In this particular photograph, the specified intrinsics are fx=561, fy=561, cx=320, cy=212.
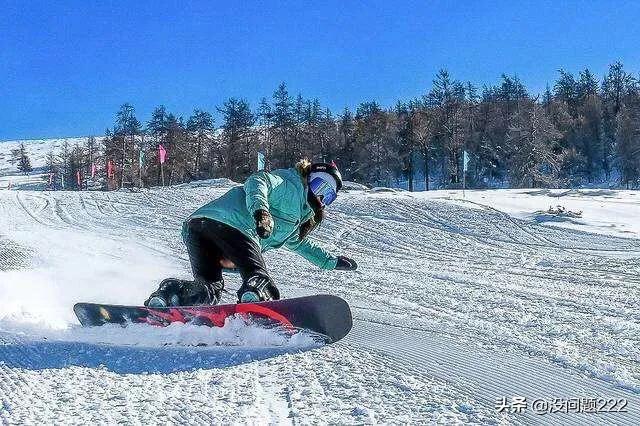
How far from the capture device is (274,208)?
4320 mm

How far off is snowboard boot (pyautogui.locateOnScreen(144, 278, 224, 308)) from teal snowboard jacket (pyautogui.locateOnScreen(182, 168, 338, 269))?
52 cm

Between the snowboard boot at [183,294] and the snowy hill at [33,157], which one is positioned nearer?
the snowboard boot at [183,294]

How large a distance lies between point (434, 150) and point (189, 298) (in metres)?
57.6

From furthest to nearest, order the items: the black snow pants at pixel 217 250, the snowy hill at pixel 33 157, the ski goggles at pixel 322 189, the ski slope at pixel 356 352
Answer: the snowy hill at pixel 33 157 < the ski goggles at pixel 322 189 < the black snow pants at pixel 217 250 < the ski slope at pixel 356 352

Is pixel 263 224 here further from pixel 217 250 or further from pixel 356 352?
pixel 356 352

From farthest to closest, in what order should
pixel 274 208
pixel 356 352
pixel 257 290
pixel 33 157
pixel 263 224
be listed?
pixel 33 157 → pixel 274 208 → pixel 257 290 → pixel 263 224 → pixel 356 352

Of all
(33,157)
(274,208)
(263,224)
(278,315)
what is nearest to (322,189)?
(274,208)

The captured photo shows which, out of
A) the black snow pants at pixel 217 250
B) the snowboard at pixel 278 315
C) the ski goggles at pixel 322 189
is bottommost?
the snowboard at pixel 278 315

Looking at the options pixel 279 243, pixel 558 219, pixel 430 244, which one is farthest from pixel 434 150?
pixel 279 243

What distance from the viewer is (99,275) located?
754 centimetres

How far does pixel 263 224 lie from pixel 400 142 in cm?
5305

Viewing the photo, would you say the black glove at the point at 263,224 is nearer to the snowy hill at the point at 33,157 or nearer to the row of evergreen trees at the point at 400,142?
the row of evergreen trees at the point at 400,142

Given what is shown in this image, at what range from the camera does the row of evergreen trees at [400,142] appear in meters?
53.1

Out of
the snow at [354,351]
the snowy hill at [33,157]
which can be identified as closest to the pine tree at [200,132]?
the snowy hill at [33,157]
